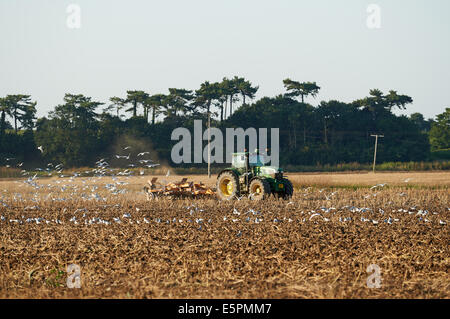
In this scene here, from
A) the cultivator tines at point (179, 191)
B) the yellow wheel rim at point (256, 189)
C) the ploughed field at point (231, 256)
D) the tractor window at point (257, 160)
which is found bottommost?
the ploughed field at point (231, 256)

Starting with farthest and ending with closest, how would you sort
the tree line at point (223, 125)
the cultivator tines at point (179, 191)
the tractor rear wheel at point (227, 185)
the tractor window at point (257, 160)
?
the tree line at point (223, 125), the cultivator tines at point (179, 191), the tractor window at point (257, 160), the tractor rear wheel at point (227, 185)

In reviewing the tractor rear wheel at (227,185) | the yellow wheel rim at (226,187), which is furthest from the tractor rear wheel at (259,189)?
the yellow wheel rim at (226,187)

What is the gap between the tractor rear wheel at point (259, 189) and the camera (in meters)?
16.2

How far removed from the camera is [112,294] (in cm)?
587

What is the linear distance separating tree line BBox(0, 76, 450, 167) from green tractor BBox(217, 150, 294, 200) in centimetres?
3275

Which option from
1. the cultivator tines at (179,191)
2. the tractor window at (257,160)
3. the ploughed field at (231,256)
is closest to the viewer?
the ploughed field at (231,256)

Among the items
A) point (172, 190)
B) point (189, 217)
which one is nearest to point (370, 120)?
point (172, 190)

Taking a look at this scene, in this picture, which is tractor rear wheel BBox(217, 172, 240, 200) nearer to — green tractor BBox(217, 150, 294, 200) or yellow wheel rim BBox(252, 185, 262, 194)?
green tractor BBox(217, 150, 294, 200)

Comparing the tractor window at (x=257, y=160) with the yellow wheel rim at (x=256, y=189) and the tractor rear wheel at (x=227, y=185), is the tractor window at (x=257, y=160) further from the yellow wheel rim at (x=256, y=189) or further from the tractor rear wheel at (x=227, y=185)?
the yellow wheel rim at (x=256, y=189)

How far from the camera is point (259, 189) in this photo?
16.7 metres

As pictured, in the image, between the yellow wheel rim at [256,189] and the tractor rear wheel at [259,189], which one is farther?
the yellow wheel rim at [256,189]

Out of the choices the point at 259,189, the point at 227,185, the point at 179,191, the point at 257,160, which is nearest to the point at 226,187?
the point at 227,185

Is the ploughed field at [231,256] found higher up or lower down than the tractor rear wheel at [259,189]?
lower down

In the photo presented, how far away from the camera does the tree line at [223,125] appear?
161 feet
